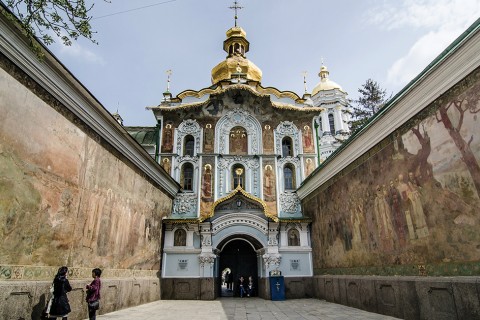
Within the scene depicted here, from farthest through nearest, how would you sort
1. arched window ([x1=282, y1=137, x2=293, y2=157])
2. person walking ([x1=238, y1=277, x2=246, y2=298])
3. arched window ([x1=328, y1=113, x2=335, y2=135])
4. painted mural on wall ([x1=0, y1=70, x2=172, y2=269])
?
arched window ([x1=328, y1=113, x2=335, y2=135]) → arched window ([x1=282, y1=137, x2=293, y2=157]) → person walking ([x1=238, y1=277, x2=246, y2=298]) → painted mural on wall ([x1=0, y1=70, x2=172, y2=269])

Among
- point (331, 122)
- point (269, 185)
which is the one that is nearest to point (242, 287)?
point (269, 185)

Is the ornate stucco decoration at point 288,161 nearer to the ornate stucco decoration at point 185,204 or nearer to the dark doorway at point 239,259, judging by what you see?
the ornate stucco decoration at point 185,204

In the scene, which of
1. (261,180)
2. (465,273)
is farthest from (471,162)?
(261,180)

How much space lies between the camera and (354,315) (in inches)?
347

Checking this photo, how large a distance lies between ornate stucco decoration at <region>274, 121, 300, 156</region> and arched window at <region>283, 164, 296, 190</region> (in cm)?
84

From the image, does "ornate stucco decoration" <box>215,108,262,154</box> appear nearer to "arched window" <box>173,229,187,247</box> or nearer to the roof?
the roof

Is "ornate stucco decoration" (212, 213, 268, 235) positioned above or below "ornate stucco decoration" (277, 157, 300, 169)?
below

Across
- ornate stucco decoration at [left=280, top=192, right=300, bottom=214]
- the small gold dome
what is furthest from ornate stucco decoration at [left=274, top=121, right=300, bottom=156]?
the small gold dome

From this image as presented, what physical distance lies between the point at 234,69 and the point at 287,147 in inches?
313

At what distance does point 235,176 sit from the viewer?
56.9ft

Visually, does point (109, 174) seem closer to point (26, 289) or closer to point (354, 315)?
point (26, 289)

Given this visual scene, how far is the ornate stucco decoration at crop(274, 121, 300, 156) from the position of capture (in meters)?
17.8

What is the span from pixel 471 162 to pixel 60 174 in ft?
27.7

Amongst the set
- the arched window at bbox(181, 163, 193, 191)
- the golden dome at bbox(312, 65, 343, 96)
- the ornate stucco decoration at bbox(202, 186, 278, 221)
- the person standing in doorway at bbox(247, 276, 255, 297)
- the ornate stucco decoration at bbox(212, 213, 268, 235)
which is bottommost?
the person standing in doorway at bbox(247, 276, 255, 297)
